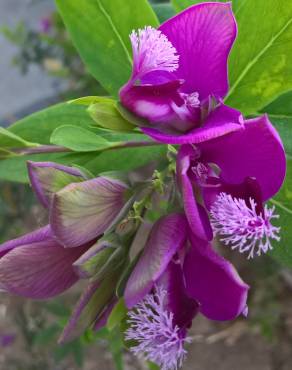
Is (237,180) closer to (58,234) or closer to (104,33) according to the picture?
(58,234)

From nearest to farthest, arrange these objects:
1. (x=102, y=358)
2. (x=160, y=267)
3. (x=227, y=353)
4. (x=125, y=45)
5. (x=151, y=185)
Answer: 1. (x=160, y=267)
2. (x=151, y=185)
3. (x=125, y=45)
4. (x=227, y=353)
5. (x=102, y=358)

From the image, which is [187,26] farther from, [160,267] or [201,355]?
[201,355]

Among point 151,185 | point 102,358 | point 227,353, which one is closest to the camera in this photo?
point 151,185

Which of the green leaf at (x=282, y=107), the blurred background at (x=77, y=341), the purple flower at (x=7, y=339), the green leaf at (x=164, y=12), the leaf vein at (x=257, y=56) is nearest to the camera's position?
the leaf vein at (x=257, y=56)

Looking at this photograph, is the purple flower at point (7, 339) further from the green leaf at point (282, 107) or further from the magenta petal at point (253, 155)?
the magenta petal at point (253, 155)

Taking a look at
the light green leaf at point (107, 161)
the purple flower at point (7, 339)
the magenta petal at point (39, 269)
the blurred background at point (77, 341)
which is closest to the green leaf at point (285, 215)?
the light green leaf at point (107, 161)

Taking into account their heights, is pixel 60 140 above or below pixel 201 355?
above

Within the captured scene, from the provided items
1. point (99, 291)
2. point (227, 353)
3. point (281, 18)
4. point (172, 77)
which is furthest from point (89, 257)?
point (227, 353)
